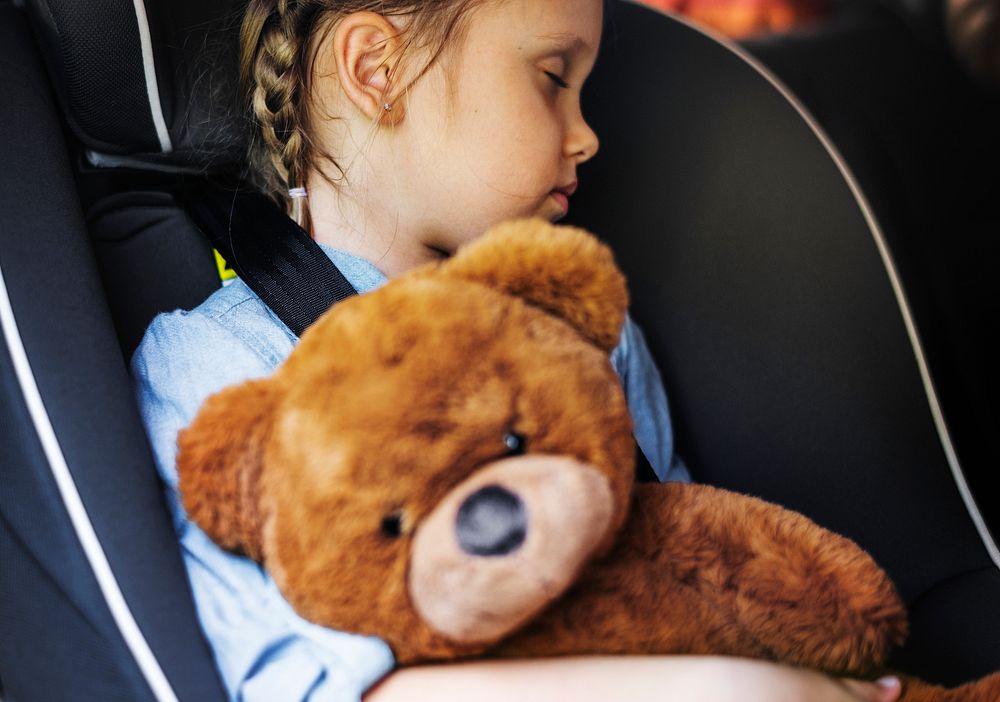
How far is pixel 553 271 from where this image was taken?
1.92ft

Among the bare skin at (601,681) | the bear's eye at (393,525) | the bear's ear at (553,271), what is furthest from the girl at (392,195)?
the bear's ear at (553,271)

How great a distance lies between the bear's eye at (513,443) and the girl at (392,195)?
14 centimetres

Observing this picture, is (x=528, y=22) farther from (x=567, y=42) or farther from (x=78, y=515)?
(x=78, y=515)

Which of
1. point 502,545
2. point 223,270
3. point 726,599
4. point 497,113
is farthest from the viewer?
point 223,270

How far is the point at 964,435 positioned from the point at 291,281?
0.67m

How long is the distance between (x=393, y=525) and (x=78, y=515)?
0.79ft

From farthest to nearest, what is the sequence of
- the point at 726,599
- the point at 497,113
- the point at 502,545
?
the point at 497,113 < the point at 726,599 < the point at 502,545

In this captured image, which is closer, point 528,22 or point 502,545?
point 502,545

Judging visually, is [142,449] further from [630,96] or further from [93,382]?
[630,96]

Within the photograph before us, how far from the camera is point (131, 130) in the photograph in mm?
848

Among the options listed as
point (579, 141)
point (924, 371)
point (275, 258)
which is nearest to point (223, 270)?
point (275, 258)

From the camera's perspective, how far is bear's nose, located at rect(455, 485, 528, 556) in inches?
19.4

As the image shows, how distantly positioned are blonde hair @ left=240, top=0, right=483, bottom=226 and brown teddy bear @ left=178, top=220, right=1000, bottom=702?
1.13 ft

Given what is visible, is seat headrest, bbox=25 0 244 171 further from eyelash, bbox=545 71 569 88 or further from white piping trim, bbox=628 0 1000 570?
white piping trim, bbox=628 0 1000 570
